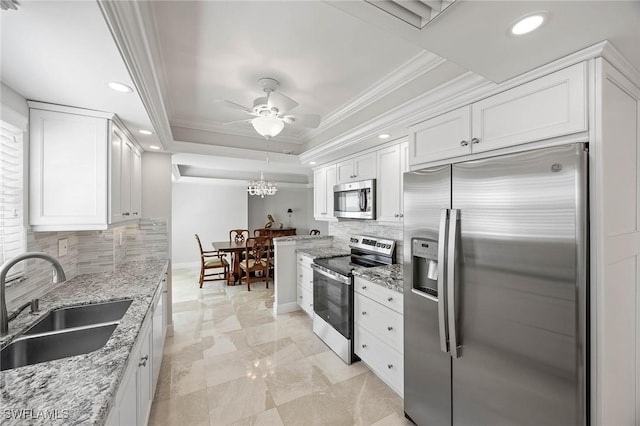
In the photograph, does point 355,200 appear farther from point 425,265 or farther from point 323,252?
point 425,265

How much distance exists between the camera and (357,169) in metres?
3.19

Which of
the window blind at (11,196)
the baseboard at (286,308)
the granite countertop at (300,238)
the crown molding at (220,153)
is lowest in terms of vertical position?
the baseboard at (286,308)

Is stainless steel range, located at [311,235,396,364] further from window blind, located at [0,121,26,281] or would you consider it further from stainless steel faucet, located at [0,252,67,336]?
window blind, located at [0,121,26,281]

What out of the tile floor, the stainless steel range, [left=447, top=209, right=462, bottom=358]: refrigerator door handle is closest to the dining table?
the tile floor

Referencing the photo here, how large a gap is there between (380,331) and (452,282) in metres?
1.01

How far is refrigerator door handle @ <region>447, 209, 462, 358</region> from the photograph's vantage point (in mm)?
1490

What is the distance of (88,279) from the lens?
2309 millimetres

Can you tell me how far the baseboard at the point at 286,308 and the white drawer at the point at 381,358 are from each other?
1576 millimetres

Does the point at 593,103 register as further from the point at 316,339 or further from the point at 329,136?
the point at 316,339

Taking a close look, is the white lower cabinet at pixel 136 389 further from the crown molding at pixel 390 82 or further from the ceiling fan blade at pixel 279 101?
the crown molding at pixel 390 82

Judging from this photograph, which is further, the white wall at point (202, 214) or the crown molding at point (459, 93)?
the white wall at point (202, 214)

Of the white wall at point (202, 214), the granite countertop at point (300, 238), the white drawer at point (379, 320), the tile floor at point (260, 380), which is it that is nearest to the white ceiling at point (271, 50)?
the white drawer at point (379, 320)

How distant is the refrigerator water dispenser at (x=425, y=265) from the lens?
5.57 ft

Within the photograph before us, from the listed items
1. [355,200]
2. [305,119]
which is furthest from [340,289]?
[305,119]
